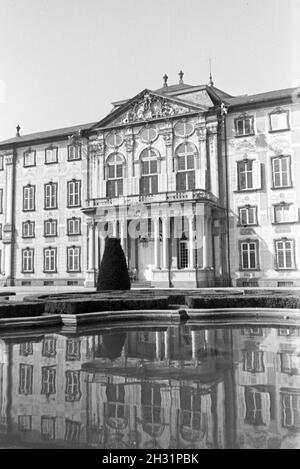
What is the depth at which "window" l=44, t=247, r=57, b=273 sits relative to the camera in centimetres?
4053

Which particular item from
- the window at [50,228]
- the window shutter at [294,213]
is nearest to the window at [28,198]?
the window at [50,228]

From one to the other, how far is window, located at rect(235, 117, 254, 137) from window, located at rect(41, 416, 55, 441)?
31256 mm

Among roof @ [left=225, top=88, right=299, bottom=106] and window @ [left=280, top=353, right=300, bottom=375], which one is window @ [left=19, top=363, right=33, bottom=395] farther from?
roof @ [left=225, top=88, right=299, bottom=106]

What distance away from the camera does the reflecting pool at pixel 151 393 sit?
5.23 meters

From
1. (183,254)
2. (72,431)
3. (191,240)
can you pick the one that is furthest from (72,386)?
(183,254)

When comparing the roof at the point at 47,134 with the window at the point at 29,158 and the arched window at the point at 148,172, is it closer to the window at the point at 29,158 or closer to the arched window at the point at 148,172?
the window at the point at 29,158

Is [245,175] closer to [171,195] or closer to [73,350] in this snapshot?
[171,195]

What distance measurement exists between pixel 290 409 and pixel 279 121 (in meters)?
30.2

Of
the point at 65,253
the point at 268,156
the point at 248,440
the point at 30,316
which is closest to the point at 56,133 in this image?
the point at 65,253

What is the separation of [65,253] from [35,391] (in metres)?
33.4

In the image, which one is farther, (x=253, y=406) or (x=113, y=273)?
(x=113, y=273)

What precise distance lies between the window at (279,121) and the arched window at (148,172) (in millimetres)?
9616

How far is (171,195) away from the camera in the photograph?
3384cm

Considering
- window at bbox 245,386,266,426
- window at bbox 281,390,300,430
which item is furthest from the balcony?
window at bbox 281,390,300,430
